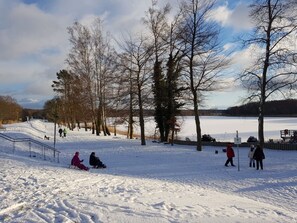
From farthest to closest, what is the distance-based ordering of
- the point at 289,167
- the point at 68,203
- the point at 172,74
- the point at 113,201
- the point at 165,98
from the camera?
the point at 165,98, the point at 172,74, the point at 289,167, the point at 113,201, the point at 68,203

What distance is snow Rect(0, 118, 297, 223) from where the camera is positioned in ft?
31.8

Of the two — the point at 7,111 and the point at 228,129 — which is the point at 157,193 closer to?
the point at 228,129

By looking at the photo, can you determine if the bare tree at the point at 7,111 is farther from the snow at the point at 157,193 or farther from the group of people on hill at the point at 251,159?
the snow at the point at 157,193

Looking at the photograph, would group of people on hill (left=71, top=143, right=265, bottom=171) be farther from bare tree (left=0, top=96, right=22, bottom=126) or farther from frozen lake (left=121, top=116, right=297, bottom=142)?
bare tree (left=0, top=96, right=22, bottom=126)

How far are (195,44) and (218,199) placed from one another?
65.7 ft

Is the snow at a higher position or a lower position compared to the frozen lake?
lower

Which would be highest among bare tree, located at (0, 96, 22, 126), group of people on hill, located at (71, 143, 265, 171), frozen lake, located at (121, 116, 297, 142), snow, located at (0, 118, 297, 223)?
bare tree, located at (0, 96, 22, 126)

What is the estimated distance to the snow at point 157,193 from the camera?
970cm

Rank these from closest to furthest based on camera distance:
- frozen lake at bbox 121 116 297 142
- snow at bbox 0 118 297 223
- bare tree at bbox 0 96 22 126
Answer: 1. snow at bbox 0 118 297 223
2. frozen lake at bbox 121 116 297 142
3. bare tree at bbox 0 96 22 126

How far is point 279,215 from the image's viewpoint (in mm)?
10742

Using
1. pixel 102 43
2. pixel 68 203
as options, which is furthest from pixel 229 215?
pixel 102 43

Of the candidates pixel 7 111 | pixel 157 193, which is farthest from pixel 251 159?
pixel 7 111

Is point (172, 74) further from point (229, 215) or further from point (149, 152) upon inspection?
point (229, 215)

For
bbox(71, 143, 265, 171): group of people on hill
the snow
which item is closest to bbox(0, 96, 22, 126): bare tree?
bbox(71, 143, 265, 171): group of people on hill
